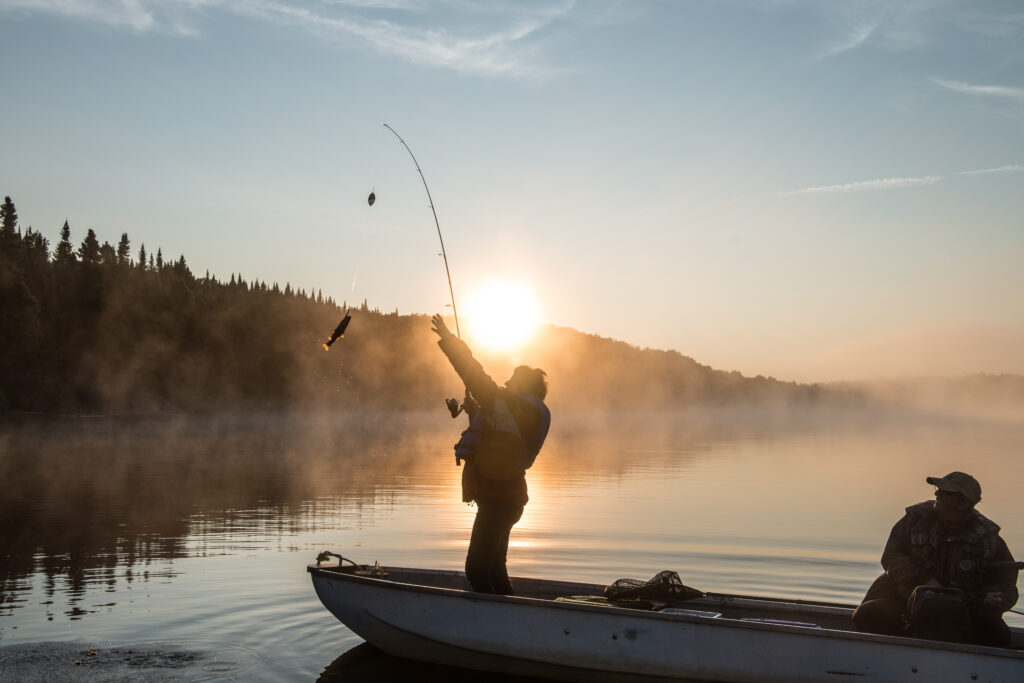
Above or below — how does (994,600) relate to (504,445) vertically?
below

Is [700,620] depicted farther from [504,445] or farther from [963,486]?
[963,486]

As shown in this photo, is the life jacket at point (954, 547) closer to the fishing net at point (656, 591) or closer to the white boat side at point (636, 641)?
the white boat side at point (636, 641)

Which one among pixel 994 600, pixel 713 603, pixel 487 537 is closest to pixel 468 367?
pixel 487 537

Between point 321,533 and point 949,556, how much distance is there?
12.1 m

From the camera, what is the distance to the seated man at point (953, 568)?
7.04m

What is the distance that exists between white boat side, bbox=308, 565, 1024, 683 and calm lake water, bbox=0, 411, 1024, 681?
1.78 feet

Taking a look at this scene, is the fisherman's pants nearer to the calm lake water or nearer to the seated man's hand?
the calm lake water

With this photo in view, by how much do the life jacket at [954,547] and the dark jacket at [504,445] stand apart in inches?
119

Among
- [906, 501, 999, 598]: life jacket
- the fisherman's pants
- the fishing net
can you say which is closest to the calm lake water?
the fisherman's pants

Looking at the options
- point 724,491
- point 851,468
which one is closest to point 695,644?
point 724,491

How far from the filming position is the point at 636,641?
24.7 feet

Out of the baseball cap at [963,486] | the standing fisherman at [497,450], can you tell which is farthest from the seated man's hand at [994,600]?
the standing fisherman at [497,450]

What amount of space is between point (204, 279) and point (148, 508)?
109815 mm

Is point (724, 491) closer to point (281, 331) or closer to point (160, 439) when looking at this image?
point (160, 439)
